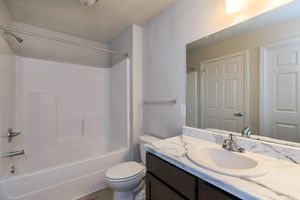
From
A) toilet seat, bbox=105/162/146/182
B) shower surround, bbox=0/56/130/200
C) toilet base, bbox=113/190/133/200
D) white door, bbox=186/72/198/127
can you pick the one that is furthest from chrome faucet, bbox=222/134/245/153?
shower surround, bbox=0/56/130/200

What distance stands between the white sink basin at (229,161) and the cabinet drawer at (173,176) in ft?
0.35

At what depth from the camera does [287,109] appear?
94cm

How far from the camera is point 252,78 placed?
1086 millimetres

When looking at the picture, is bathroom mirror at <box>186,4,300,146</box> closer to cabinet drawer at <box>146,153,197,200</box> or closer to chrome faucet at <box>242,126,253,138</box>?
chrome faucet at <box>242,126,253,138</box>

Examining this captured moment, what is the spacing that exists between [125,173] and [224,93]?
124 cm

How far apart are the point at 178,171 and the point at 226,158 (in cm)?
38

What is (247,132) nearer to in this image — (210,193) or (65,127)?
(210,193)

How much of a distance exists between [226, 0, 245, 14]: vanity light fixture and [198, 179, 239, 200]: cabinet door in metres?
1.24

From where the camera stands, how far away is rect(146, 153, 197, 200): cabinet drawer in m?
0.81

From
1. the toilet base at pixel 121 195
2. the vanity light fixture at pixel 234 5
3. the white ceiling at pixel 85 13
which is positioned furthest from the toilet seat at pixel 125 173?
the white ceiling at pixel 85 13

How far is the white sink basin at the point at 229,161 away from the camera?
0.73 metres

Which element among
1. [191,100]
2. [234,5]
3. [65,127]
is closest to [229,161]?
[191,100]

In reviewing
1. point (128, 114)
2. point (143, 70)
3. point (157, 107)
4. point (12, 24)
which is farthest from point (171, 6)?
point (12, 24)

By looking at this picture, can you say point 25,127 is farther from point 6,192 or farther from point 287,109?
point 287,109
